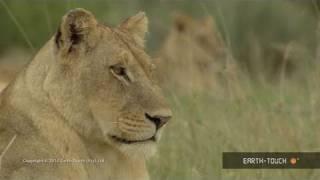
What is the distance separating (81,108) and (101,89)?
0.30 ft

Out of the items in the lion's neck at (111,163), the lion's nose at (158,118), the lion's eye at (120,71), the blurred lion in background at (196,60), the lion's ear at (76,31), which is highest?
the blurred lion in background at (196,60)

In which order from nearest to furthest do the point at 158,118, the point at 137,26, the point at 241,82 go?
the point at 158,118 → the point at 137,26 → the point at 241,82

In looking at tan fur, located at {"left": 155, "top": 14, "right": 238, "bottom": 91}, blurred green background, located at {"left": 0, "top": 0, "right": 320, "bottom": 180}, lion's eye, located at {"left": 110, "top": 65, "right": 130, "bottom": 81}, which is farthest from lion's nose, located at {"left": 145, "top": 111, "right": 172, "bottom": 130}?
tan fur, located at {"left": 155, "top": 14, "right": 238, "bottom": 91}

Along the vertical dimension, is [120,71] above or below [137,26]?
below

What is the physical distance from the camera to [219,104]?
5098mm

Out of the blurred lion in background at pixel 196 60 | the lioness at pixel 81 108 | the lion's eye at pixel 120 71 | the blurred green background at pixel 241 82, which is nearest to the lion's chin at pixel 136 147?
the lioness at pixel 81 108

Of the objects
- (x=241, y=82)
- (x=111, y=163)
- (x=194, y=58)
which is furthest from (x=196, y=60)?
(x=111, y=163)

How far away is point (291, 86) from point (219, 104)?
12.2 inches

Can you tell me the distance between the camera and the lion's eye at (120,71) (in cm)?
421

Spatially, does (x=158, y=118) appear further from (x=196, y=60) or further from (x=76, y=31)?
(x=196, y=60)

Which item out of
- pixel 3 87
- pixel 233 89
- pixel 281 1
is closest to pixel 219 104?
pixel 233 89

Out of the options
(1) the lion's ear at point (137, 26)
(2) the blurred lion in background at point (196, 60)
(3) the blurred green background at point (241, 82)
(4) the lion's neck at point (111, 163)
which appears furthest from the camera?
(2) the blurred lion in background at point (196, 60)

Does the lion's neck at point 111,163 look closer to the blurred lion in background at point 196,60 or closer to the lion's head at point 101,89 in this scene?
the lion's head at point 101,89

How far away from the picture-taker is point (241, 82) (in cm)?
511
